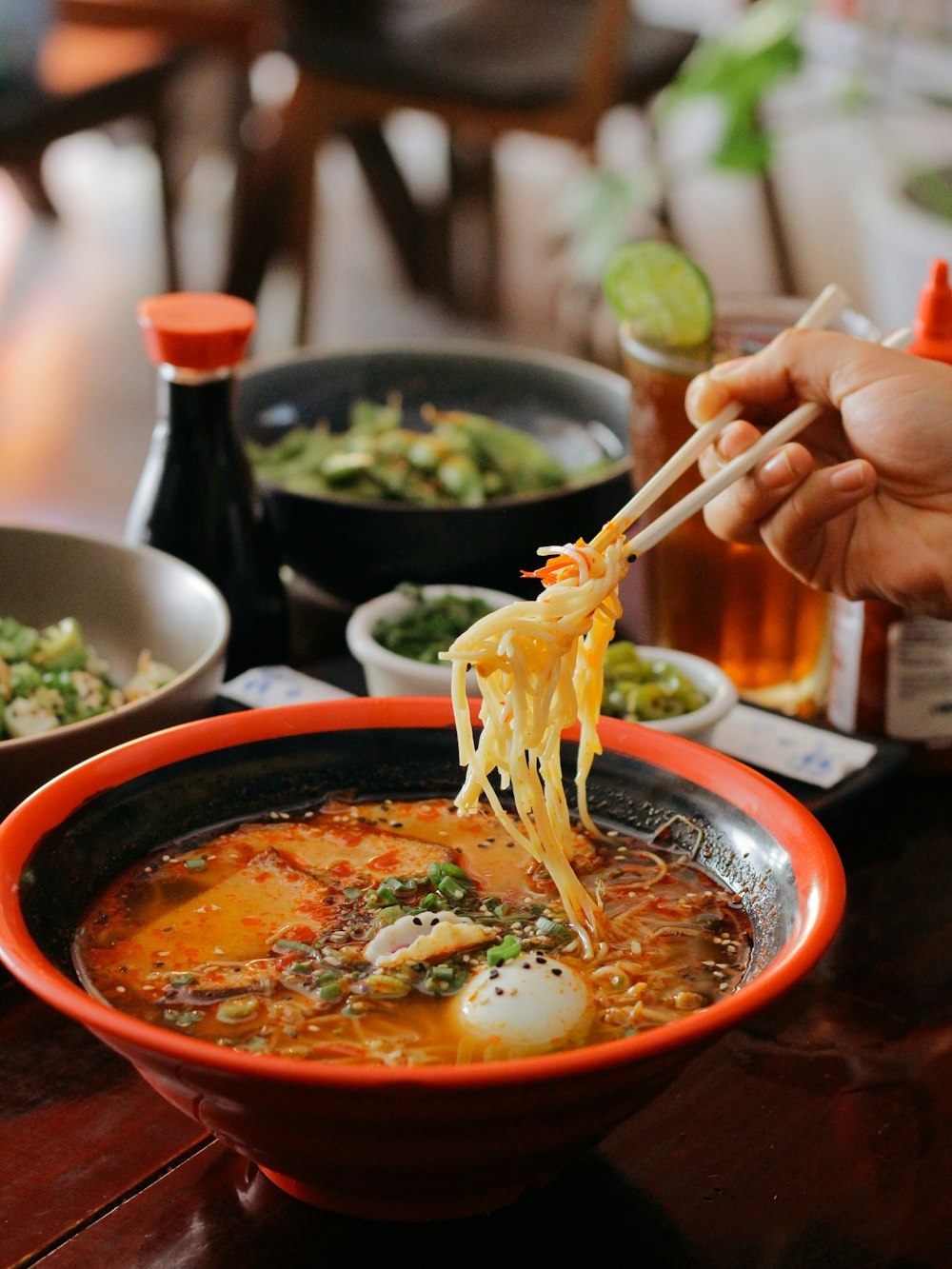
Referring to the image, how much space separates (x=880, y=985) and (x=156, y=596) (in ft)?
3.31

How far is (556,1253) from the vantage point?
42.4 inches

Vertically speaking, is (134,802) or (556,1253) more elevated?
(134,802)

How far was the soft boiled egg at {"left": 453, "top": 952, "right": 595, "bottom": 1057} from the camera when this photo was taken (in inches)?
41.7

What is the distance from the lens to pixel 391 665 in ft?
5.75

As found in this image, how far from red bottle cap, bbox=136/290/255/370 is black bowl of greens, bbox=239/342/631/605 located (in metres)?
0.30

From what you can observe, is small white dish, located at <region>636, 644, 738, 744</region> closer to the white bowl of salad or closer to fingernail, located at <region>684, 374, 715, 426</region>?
fingernail, located at <region>684, 374, 715, 426</region>

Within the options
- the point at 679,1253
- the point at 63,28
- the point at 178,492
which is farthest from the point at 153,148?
the point at 679,1253

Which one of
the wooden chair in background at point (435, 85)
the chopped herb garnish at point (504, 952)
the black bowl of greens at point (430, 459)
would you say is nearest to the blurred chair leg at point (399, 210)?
the wooden chair in background at point (435, 85)

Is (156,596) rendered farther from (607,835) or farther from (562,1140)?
(562,1140)

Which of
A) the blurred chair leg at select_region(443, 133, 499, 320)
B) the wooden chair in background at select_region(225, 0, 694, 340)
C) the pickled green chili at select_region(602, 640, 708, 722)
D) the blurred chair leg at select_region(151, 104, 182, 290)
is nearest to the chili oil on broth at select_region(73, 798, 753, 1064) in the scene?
the pickled green chili at select_region(602, 640, 708, 722)

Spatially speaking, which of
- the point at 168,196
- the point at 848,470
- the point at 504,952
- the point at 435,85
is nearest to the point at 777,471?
the point at 848,470

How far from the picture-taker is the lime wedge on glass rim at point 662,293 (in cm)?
192

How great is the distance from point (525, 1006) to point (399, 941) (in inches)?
5.6

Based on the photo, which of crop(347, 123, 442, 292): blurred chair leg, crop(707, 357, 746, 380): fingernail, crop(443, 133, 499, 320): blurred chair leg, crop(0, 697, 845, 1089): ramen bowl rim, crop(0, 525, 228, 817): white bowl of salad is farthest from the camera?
crop(443, 133, 499, 320): blurred chair leg
